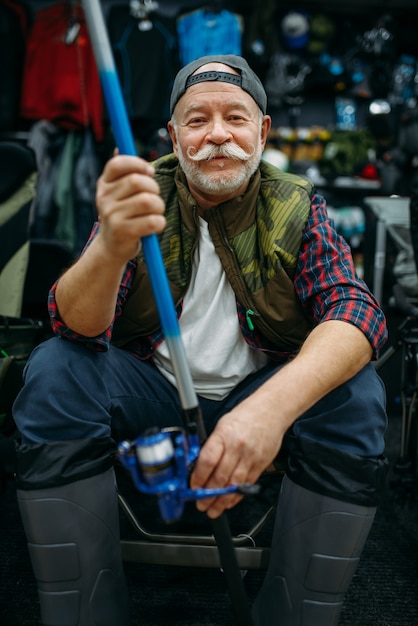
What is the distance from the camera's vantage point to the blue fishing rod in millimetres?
651

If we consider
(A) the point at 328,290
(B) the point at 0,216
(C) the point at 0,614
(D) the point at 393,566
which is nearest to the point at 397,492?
(D) the point at 393,566

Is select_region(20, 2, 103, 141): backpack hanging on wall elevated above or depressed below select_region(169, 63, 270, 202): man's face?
above

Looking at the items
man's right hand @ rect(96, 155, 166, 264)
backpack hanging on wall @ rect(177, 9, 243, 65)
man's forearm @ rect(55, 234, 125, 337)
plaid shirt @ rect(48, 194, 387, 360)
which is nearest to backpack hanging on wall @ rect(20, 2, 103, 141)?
backpack hanging on wall @ rect(177, 9, 243, 65)

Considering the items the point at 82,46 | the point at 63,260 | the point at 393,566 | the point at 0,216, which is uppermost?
the point at 82,46

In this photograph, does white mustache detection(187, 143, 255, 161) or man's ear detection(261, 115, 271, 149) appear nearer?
white mustache detection(187, 143, 255, 161)

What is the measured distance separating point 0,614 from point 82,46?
351 cm

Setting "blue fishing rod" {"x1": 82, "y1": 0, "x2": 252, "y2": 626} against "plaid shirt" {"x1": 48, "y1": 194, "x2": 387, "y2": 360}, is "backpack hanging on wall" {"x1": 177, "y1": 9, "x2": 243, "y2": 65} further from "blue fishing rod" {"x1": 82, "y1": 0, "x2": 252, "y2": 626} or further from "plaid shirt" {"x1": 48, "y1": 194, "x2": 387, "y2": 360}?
"blue fishing rod" {"x1": 82, "y1": 0, "x2": 252, "y2": 626}

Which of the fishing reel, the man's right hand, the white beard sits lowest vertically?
the fishing reel

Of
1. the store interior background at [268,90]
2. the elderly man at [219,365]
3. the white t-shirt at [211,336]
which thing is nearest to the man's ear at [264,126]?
the elderly man at [219,365]

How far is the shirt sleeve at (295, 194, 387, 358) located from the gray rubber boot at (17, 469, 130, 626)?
1.82 ft

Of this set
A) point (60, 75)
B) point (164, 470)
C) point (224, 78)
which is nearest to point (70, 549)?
point (164, 470)

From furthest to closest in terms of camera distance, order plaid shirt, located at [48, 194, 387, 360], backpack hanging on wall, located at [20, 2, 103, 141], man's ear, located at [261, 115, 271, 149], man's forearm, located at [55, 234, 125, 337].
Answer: backpack hanging on wall, located at [20, 2, 103, 141] < man's ear, located at [261, 115, 271, 149] < plaid shirt, located at [48, 194, 387, 360] < man's forearm, located at [55, 234, 125, 337]

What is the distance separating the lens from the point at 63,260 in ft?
5.94

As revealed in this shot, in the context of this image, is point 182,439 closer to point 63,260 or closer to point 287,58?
point 63,260
